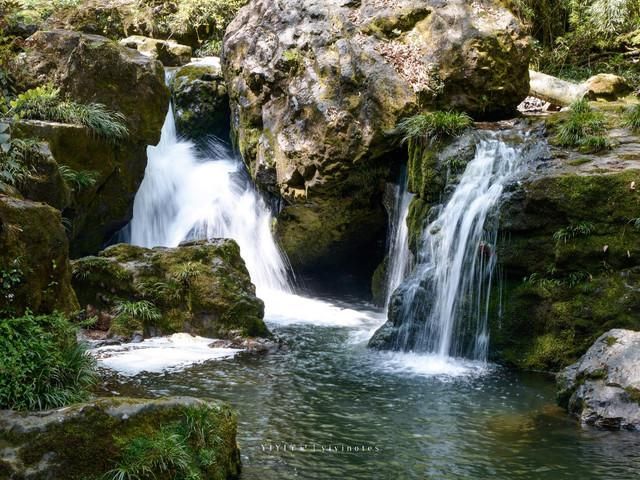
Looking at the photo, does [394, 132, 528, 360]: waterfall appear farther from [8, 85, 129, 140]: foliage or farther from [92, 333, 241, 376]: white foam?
[8, 85, 129, 140]: foliage

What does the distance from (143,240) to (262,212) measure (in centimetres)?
283

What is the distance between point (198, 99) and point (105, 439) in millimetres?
14097

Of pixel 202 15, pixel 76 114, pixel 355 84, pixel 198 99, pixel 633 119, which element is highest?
pixel 202 15

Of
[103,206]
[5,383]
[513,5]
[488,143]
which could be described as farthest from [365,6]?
[5,383]

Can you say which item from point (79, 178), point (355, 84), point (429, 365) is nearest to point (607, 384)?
point (429, 365)

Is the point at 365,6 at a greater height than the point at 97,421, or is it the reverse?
the point at 365,6

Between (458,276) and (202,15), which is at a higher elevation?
(202,15)

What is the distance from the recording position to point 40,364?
5.11 m

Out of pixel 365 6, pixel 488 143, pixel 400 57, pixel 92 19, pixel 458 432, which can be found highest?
pixel 92 19

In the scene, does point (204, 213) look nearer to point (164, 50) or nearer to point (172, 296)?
point (172, 296)

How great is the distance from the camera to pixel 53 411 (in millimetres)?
4527

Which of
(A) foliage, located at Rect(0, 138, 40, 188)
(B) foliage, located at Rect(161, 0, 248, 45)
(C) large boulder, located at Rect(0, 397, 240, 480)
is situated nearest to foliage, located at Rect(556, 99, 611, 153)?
(C) large boulder, located at Rect(0, 397, 240, 480)

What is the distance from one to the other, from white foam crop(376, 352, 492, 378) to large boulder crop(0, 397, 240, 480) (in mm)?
4361

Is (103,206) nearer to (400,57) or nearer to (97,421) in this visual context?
(400,57)
